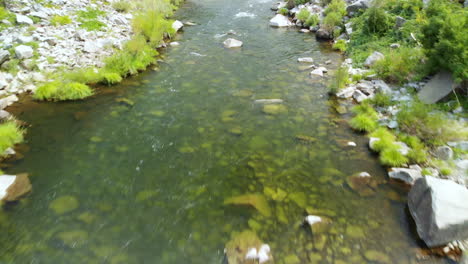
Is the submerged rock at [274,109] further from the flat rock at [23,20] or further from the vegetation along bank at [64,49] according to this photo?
the flat rock at [23,20]

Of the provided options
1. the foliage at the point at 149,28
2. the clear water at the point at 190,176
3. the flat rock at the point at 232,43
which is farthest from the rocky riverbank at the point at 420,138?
the foliage at the point at 149,28

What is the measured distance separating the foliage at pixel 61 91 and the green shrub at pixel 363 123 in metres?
10.7

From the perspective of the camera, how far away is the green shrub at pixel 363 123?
9422mm

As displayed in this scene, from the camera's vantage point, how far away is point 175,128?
9.76m

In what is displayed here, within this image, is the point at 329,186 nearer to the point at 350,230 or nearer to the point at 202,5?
the point at 350,230

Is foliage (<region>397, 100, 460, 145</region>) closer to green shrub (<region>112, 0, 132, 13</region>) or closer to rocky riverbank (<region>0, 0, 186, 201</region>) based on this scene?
rocky riverbank (<region>0, 0, 186, 201</region>)

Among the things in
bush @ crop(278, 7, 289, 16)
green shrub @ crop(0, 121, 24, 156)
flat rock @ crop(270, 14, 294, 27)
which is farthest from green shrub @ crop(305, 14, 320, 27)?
green shrub @ crop(0, 121, 24, 156)

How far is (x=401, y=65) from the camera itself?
11453mm

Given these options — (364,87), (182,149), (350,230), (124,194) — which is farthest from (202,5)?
(350,230)

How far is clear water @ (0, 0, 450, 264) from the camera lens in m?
5.90

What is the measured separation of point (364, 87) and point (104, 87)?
11.5m

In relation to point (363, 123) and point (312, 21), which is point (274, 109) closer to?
point (363, 123)

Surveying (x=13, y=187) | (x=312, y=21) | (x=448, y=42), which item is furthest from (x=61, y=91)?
(x=312, y=21)

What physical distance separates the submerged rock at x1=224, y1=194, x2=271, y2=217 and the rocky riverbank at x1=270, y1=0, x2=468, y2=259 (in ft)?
8.56
